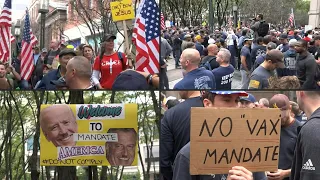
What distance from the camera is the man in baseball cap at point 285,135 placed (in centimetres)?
337

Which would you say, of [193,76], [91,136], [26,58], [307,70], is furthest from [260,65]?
[26,58]

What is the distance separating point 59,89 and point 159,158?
86cm

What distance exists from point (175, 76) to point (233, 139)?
332 inches

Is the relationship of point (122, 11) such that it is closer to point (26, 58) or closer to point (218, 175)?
point (26, 58)

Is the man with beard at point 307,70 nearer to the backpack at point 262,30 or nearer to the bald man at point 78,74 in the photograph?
the bald man at point 78,74

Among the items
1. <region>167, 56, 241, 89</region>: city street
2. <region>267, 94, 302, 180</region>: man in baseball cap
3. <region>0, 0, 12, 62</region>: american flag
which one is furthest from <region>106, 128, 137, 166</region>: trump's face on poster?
<region>167, 56, 241, 89</region>: city street

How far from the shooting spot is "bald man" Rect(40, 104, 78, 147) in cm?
343

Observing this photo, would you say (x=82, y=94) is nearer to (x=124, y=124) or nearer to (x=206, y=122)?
(x=124, y=124)

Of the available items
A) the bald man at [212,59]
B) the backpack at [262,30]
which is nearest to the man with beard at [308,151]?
the bald man at [212,59]

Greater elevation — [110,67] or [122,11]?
[122,11]

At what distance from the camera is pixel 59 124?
3.46 metres

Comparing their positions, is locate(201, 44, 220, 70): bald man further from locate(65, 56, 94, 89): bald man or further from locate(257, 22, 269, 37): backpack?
locate(257, 22, 269, 37): backpack

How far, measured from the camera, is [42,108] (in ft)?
11.6

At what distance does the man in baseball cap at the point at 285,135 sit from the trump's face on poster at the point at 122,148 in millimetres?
919
